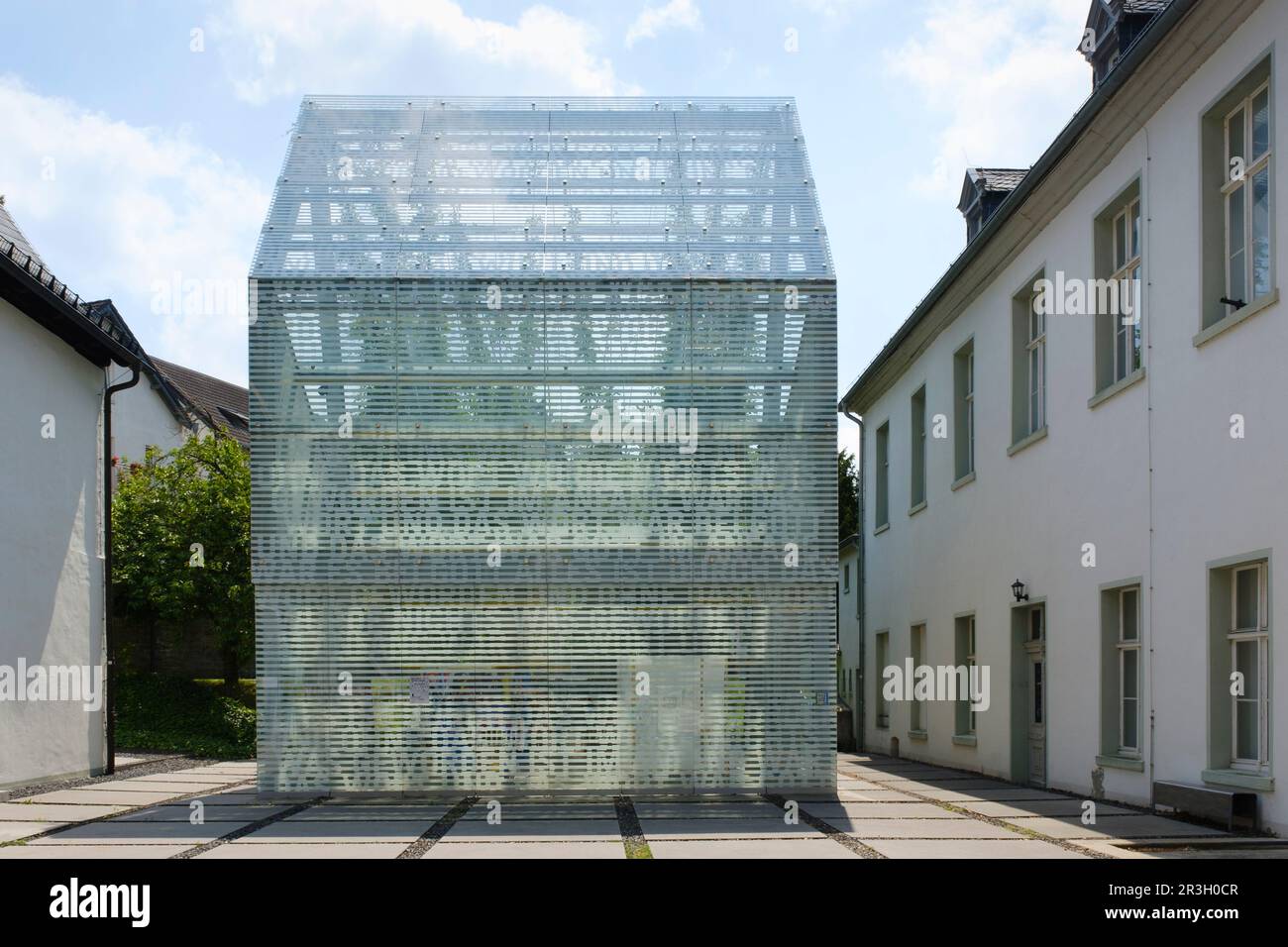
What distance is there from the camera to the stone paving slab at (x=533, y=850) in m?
9.15

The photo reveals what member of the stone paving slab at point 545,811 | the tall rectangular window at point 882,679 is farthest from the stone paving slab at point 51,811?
the tall rectangular window at point 882,679

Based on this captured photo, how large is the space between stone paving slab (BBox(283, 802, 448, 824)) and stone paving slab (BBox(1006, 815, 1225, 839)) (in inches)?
197

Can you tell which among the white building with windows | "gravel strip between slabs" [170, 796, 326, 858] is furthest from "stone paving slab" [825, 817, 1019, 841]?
"gravel strip between slabs" [170, 796, 326, 858]

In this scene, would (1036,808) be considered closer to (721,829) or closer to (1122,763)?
(1122,763)

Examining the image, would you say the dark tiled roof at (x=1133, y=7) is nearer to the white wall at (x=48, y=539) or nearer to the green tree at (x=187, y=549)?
the white wall at (x=48, y=539)

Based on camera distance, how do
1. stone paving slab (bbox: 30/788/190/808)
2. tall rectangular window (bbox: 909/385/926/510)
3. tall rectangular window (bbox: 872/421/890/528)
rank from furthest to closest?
tall rectangular window (bbox: 872/421/890/528) → tall rectangular window (bbox: 909/385/926/510) → stone paving slab (bbox: 30/788/190/808)

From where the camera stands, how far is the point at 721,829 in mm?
10695

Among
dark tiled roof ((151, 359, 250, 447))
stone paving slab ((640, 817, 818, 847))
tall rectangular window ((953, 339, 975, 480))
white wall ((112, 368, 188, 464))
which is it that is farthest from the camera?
dark tiled roof ((151, 359, 250, 447))

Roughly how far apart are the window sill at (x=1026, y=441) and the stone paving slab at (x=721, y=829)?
21.4 feet

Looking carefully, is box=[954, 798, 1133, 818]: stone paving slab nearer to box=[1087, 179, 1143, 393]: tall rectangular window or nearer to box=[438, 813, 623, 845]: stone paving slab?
box=[438, 813, 623, 845]: stone paving slab

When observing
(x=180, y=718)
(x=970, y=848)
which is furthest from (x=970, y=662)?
(x=180, y=718)

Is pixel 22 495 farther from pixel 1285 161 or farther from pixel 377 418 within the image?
pixel 1285 161

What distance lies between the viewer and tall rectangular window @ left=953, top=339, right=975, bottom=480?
64.3 ft

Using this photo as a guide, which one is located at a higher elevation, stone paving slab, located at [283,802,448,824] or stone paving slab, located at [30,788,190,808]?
stone paving slab, located at [283,802,448,824]
